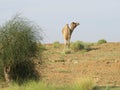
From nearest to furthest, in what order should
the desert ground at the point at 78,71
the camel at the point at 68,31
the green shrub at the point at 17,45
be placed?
the green shrub at the point at 17,45 → the desert ground at the point at 78,71 → the camel at the point at 68,31

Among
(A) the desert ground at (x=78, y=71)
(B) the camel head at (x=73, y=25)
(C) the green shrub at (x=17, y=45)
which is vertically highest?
(B) the camel head at (x=73, y=25)

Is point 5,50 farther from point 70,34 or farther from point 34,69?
point 70,34

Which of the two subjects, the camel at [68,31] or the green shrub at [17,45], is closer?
the green shrub at [17,45]

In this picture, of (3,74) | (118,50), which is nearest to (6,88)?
(3,74)

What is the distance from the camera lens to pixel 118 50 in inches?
1670

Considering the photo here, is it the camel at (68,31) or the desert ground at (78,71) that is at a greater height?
the camel at (68,31)

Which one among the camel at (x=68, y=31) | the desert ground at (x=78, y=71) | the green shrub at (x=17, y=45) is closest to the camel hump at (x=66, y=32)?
the camel at (x=68, y=31)

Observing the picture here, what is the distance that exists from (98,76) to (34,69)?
4947 mm

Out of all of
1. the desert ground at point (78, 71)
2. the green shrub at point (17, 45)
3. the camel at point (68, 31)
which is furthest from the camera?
the camel at point (68, 31)

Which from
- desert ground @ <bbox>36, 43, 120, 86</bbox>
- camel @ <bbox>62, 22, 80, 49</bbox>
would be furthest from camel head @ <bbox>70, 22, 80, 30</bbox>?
desert ground @ <bbox>36, 43, 120, 86</bbox>

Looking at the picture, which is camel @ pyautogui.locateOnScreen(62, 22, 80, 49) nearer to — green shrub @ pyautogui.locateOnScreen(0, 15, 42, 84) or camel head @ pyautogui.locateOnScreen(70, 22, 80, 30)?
camel head @ pyautogui.locateOnScreen(70, 22, 80, 30)

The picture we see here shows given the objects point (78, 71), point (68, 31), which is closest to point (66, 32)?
point (68, 31)

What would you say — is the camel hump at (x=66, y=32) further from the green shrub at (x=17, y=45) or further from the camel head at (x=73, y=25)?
the green shrub at (x=17, y=45)

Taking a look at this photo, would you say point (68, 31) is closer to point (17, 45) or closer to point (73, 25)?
point (73, 25)
